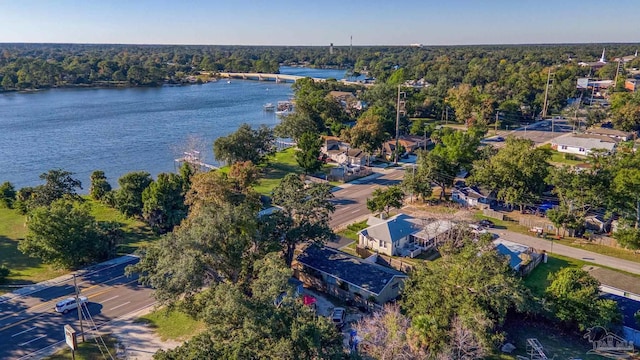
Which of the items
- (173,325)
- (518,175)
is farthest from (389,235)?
(173,325)

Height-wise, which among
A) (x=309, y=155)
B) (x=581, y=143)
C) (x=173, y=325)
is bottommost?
(x=173, y=325)

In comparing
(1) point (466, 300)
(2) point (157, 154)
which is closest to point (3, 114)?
(2) point (157, 154)

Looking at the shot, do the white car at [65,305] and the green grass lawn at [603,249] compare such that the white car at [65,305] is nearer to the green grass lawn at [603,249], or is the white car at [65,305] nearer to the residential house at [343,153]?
the green grass lawn at [603,249]

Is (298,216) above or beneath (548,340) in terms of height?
above

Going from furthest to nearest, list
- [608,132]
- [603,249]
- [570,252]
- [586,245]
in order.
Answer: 1. [608,132]
2. [586,245]
3. [603,249]
4. [570,252]

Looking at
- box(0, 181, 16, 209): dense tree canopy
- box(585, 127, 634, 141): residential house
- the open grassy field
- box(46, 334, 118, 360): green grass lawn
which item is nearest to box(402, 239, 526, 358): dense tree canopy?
box(46, 334, 118, 360): green grass lawn

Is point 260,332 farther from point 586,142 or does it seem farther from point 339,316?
point 586,142
